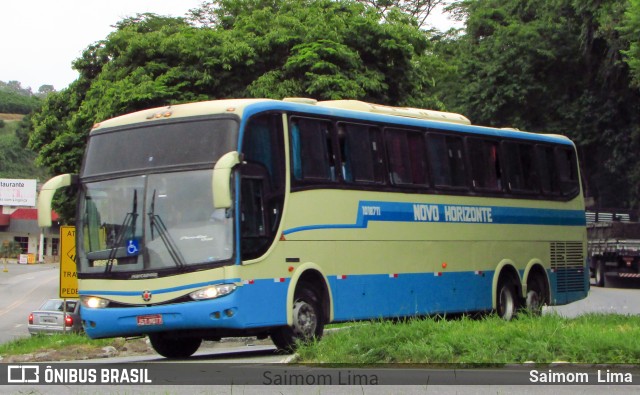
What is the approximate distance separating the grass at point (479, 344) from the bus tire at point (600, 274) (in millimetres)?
27574

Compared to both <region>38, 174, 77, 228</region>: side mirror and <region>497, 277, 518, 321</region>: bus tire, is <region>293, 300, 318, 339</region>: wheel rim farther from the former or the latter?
<region>497, 277, 518, 321</region>: bus tire

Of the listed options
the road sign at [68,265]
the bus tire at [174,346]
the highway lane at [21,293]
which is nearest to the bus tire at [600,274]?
the highway lane at [21,293]

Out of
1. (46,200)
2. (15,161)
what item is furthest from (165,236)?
(15,161)

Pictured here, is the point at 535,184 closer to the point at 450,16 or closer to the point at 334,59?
the point at 334,59

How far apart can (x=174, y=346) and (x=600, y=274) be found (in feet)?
92.0

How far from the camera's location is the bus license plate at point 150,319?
14.2 meters

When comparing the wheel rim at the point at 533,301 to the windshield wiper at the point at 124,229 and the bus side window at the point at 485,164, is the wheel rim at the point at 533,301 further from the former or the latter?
the windshield wiper at the point at 124,229

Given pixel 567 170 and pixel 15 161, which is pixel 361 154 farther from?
pixel 15 161

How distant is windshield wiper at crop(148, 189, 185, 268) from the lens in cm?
1420

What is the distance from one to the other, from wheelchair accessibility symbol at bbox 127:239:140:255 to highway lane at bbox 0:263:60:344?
882 inches

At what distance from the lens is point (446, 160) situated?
1909 centimetres

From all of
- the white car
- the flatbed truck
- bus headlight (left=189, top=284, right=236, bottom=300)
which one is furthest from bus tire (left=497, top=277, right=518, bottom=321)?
the flatbed truck
